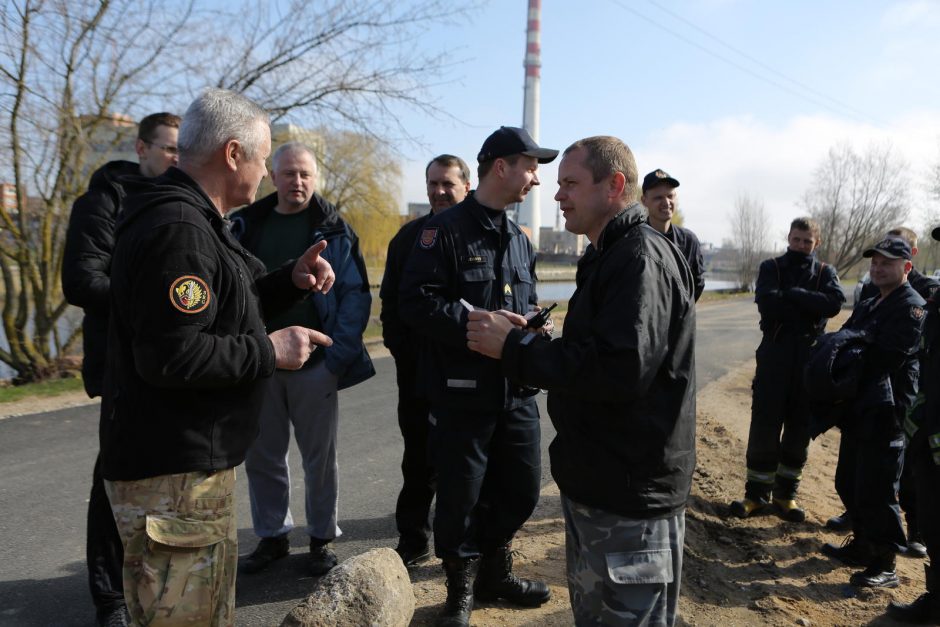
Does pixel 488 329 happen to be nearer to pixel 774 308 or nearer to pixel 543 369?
pixel 543 369

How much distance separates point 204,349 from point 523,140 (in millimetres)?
2054

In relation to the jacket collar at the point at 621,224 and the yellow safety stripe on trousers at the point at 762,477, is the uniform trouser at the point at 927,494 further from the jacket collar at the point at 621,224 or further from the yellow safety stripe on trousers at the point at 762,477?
the jacket collar at the point at 621,224

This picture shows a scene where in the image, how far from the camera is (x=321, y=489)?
3.75 m

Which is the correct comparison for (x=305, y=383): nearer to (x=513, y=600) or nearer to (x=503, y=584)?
(x=503, y=584)

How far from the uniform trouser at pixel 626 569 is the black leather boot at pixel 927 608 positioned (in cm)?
231

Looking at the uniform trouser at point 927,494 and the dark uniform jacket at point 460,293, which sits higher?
the dark uniform jacket at point 460,293

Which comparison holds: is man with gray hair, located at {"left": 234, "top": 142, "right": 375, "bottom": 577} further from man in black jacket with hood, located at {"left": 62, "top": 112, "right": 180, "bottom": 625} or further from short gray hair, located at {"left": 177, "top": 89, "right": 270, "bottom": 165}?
short gray hair, located at {"left": 177, "top": 89, "right": 270, "bottom": 165}

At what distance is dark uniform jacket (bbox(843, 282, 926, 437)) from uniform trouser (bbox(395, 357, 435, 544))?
294 cm

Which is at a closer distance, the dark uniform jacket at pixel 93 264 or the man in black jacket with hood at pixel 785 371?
the dark uniform jacket at pixel 93 264

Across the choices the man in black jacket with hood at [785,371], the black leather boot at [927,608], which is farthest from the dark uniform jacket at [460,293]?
the man in black jacket with hood at [785,371]

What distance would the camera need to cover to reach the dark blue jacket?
12.4 ft

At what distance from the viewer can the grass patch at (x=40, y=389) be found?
25.5ft

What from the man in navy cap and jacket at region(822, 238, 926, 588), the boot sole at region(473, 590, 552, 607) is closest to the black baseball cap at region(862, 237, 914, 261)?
the man in navy cap and jacket at region(822, 238, 926, 588)

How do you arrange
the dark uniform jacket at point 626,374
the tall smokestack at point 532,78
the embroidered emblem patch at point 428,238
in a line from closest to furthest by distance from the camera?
1. the dark uniform jacket at point 626,374
2. the embroidered emblem patch at point 428,238
3. the tall smokestack at point 532,78
